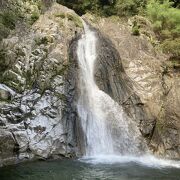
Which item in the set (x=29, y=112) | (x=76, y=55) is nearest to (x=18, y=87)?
(x=29, y=112)

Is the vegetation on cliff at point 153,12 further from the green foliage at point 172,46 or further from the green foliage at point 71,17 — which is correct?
the green foliage at point 71,17

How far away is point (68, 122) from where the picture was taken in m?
14.9

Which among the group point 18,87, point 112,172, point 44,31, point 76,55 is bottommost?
Result: point 112,172

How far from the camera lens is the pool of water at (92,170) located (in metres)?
11.4

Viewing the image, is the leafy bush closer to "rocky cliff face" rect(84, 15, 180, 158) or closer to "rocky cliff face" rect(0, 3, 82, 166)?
"rocky cliff face" rect(84, 15, 180, 158)

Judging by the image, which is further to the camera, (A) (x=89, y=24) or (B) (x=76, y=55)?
(A) (x=89, y=24)

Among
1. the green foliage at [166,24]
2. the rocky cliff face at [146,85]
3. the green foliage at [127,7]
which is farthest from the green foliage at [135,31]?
the green foliage at [127,7]

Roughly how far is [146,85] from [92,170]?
274 inches

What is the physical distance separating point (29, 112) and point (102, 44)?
6444mm

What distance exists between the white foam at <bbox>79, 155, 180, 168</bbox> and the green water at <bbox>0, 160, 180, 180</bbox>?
1.23 ft

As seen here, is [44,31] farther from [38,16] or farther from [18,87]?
[18,87]

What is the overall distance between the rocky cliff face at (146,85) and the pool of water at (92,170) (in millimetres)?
2452

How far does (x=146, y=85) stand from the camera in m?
17.7

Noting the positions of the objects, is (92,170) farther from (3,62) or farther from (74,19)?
(74,19)
